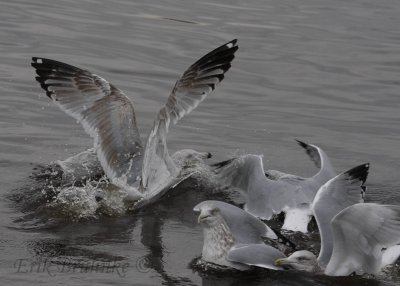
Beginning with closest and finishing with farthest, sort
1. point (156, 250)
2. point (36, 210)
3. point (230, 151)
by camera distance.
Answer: point (156, 250) → point (36, 210) → point (230, 151)

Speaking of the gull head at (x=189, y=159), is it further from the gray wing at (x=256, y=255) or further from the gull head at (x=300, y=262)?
the gull head at (x=300, y=262)

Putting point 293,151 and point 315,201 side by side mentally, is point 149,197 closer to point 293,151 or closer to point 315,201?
point 315,201

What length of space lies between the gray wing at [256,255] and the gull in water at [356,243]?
0.29 ft

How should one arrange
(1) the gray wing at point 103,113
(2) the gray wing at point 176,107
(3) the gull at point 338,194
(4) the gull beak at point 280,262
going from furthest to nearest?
(1) the gray wing at point 103,113, (2) the gray wing at point 176,107, (3) the gull at point 338,194, (4) the gull beak at point 280,262

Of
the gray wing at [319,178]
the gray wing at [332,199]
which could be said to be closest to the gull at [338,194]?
the gray wing at [332,199]

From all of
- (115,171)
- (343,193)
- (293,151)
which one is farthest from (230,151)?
(343,193)

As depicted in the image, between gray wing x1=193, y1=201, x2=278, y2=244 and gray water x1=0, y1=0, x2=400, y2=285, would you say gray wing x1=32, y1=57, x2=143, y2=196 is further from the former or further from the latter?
gray wing x1=193, y1=201, x2=278, y2=244

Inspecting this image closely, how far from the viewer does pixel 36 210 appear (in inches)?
317

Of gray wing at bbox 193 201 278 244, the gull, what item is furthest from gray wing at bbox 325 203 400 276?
gray wing at bbox 193 201 278 244

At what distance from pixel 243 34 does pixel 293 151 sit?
638cm

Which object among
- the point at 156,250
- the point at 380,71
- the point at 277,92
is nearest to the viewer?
the point at 156,250

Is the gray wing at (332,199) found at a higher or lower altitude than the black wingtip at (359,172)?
lower

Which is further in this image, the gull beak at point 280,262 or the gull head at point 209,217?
the gull head at point 209,217

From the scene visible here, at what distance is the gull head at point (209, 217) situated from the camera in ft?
23.1
